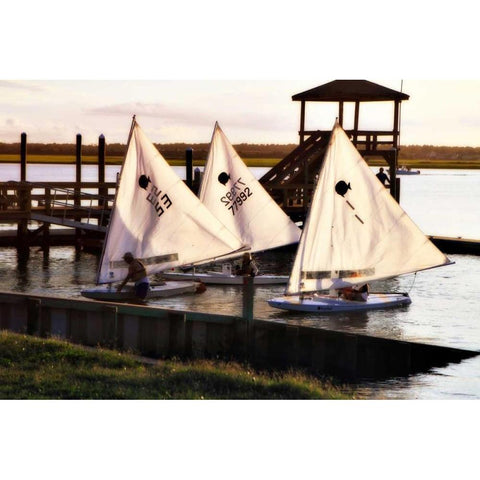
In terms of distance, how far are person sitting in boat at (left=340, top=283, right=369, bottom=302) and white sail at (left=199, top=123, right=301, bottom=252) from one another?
6039 millimetres

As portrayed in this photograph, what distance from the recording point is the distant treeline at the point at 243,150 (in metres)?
22.7

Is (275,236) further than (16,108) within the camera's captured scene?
Yes

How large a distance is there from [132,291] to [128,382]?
12.8m

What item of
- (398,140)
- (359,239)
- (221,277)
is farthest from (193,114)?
(398,140)

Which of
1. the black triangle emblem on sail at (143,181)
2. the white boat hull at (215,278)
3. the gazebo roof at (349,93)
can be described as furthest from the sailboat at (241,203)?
the gazebo roof at (349,93)

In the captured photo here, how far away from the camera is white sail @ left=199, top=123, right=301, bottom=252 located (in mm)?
34219

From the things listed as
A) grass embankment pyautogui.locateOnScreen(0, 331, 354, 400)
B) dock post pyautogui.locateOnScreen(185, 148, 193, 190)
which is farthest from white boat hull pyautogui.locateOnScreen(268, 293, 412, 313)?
dock post pyautogui.locateOnScreen(185, 148, 193, 190)

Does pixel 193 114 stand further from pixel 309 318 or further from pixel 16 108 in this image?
pixel 309 318

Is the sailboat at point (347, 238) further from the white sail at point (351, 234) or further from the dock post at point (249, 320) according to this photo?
the dock post at point (249, 320)

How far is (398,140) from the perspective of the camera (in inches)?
1741

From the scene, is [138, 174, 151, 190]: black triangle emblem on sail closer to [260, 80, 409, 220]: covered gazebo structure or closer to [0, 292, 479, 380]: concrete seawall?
[0, 292, 479, 380]: concrete seawall

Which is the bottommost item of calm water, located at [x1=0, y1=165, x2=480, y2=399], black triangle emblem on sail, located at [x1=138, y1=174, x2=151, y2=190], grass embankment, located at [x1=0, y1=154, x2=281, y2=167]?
calm water, located at [x1=0, y1=165, x2=480, y2=399]

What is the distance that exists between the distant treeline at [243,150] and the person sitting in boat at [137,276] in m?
3.90

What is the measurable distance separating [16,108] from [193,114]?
11.1 ft
